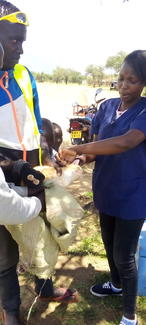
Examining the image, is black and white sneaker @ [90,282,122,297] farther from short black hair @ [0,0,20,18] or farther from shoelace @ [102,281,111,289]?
short black hair @ [0,0,20,18]

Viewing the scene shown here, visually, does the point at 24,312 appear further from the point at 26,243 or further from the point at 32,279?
the point at 26,243

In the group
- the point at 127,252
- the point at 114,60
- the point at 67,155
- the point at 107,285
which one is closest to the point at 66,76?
the point at 114,60

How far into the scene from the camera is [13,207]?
1.57m

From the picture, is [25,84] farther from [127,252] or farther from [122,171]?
[127,252]

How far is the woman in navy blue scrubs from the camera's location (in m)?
1.92

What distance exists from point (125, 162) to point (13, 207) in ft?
2.52

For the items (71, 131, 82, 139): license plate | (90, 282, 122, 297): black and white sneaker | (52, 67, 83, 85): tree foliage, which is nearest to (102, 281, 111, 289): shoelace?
(90, 282, 122, 297): black and white sneaker

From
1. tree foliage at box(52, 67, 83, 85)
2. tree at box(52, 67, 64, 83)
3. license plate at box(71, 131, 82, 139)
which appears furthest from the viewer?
tree foliage at box(52, 67, 83, 85)

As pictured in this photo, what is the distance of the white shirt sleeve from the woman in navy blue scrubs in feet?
1.60

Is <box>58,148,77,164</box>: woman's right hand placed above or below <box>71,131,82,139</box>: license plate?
above

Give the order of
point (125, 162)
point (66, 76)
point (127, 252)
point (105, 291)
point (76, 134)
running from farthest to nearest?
point (66, 76), point (76, 134), point (105, 291), point (127, 252), point (125, 162)

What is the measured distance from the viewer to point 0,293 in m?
2.10

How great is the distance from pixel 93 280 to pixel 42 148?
1.38 m

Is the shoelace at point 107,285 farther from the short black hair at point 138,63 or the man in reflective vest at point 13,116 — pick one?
the short black hair at point 138,63
